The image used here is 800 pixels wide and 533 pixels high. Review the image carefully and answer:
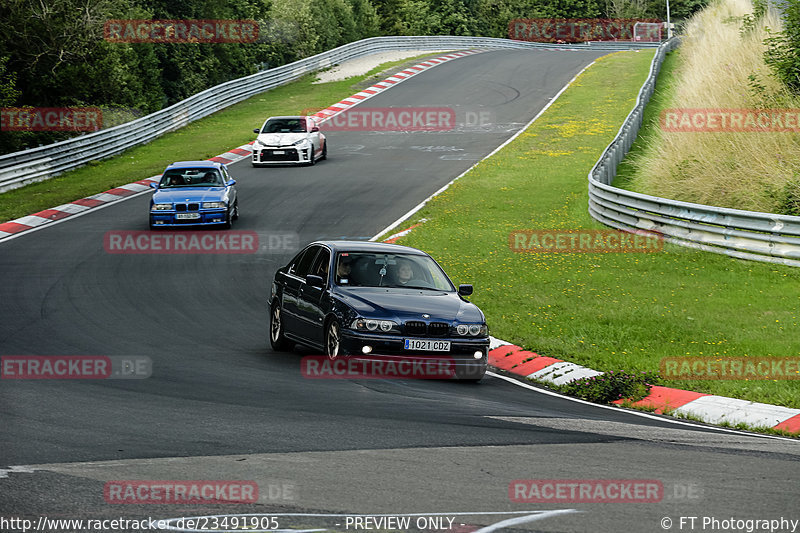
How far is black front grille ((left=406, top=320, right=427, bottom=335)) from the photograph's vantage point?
1152cm

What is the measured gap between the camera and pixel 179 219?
76.9 feet

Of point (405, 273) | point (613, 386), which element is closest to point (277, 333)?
point (405, 273)

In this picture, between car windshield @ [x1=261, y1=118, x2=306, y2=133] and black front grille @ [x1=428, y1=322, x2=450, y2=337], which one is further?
car windshield @ [x1=261, y1=118, x2=306, y2=133]

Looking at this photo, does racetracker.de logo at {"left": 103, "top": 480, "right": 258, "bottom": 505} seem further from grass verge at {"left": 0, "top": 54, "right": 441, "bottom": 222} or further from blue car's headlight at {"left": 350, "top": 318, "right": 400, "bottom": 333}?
grass verge at {"left": 0, "top": 54, "right": 441, "bottom": 222}

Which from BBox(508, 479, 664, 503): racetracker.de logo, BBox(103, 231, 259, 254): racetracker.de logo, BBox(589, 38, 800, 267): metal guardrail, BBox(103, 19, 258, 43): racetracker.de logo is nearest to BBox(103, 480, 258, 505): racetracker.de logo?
BBox(508, 479, 664, 503): racetracker.de logo

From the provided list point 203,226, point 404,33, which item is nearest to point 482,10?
point 404,33

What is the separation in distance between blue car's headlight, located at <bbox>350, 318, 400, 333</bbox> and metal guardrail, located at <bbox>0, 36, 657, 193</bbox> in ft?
70.3

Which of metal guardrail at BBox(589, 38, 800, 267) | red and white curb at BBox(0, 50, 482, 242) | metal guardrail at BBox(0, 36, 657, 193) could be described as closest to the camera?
metal guardrail at BBox(589, 38, 800, 267)

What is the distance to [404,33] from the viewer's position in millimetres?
93500

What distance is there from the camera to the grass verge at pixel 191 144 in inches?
1153

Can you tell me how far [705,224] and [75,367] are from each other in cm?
1175

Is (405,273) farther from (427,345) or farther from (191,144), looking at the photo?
(191,144)

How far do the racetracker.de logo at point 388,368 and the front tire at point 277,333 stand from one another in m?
1.75

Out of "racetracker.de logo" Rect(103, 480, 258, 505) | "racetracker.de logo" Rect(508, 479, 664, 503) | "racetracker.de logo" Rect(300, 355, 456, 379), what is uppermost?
"racetracker.de logo" Rect(103, 480, 258, 505)
